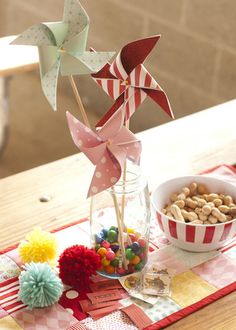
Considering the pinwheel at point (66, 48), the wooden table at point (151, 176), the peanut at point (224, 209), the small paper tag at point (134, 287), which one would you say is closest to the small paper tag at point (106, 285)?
the small paper tag at point (134, 287)

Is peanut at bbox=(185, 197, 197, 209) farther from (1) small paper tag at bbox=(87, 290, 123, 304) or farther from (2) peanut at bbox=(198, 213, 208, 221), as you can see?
(1) small paper tag at bbox=(87, 290, 123, 304)

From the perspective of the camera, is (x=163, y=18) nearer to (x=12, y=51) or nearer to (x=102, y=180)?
(x=12, y=51)

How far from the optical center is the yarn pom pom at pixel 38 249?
136 centimetres

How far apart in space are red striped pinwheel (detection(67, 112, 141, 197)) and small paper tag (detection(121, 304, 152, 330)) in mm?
213

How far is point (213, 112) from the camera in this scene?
2.01 m

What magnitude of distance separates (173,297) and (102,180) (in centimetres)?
26

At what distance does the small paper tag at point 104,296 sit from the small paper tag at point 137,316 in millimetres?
37

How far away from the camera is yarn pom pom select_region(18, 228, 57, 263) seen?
1.36 metres

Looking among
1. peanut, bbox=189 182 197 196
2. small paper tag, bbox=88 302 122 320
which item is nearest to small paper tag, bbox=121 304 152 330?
small paper tag, bbox=88 302 122 320

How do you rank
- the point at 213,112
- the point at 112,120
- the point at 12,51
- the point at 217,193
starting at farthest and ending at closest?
1. the point at 12,51
2. the point at 213,112
3. the point at 217,193
4. the point at 112,120

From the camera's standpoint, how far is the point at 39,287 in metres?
1.27

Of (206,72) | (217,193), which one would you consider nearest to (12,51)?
(217,193)

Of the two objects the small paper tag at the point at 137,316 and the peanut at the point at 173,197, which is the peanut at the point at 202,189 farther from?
the small paper tag at the point at 137,316

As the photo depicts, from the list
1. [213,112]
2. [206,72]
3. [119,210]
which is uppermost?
[119,210]
